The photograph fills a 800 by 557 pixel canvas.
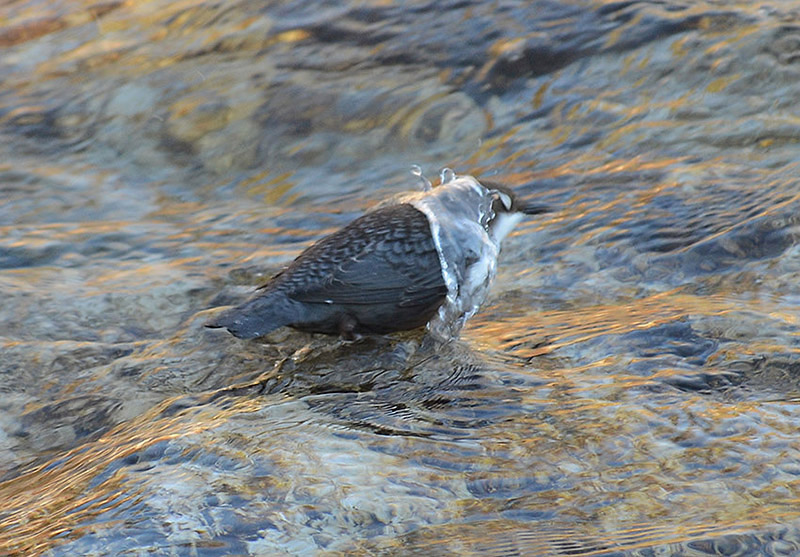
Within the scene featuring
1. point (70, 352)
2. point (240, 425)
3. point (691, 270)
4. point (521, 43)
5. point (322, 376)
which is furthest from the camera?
point (521, 43)

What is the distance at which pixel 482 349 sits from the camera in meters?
3.57

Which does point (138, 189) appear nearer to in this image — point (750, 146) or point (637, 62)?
point (637, 62)

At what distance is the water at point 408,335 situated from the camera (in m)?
2.47

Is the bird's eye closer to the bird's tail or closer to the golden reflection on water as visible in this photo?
the bird's tail

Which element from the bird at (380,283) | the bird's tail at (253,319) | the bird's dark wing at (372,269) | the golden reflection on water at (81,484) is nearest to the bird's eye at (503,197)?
the bird at (380,283)

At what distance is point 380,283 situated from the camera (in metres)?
3.63

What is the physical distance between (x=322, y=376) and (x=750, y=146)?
2808 mm

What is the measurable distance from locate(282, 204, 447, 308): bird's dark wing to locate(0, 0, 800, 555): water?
8.1 inches

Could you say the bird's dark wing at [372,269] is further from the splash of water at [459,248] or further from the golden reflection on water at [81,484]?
the golden reflection on water at [81,484]

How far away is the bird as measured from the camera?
3547 mm

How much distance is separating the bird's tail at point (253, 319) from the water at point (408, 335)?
0.18 m

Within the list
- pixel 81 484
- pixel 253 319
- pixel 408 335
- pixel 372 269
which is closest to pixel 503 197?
pixel 408 335

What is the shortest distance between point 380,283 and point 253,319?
0.48 m

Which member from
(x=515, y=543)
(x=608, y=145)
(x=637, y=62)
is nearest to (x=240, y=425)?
(x=515, y=543)
